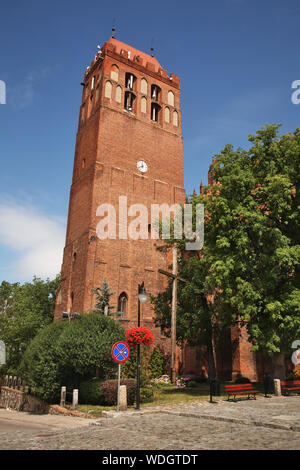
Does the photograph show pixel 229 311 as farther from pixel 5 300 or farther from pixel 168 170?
pixel 5 300

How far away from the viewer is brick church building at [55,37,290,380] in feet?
94.6

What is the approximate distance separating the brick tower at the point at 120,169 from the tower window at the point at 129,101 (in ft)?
0.37

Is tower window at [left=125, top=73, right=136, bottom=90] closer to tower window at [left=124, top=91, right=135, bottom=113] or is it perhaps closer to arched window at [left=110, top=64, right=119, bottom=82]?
tower window at [left=124, top=91, right=135, bottom=113]

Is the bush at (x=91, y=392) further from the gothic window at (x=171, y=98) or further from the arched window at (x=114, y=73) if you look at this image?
the gothic window at (x=171, y=98)

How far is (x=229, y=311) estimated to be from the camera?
17625mm

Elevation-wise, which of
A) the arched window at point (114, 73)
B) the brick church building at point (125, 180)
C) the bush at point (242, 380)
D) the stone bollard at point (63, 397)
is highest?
the arched window at point (114, 73)

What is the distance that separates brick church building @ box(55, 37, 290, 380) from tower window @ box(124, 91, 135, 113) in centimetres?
7

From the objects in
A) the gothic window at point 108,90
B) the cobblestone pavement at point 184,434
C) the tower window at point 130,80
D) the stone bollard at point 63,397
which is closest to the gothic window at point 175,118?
the tower window at point 130,80

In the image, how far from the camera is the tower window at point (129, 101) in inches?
1442

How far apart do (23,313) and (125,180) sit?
18.2 meters

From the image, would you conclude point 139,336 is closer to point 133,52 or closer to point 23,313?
point 23,313

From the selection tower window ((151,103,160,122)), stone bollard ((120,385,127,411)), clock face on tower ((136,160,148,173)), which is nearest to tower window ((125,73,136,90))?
tower window ((151,103,160,122))

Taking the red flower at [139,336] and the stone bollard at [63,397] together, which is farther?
the stone bollard at [63,397]

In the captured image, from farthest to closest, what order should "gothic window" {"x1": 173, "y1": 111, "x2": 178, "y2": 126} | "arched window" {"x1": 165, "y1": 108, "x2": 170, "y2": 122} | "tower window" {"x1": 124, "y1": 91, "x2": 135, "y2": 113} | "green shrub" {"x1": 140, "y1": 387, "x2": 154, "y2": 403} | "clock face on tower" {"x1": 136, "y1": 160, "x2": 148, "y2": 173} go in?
"gothic window" {"x1": 173, "y1": 111, "x2": 178, "y2": 126}
"arched window" {"x1": 165, "y1": 108, "x2": 170, "y2": 122}
"tower window" {"x1": 124, "y1": 91, "x2": 135, "y2": 113}
"clock face on tower" {"x1": 136, "y1": 160, "x2": 148, "y2": 173}
"green shrub" {"x1": 140, "y1": 387, "x2": 154, "y2": 403}
